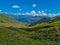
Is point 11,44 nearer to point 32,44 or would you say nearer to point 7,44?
point 7,44

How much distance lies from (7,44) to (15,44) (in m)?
1.91

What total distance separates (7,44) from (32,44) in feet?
23.6

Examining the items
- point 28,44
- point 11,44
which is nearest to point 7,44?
point 11,44

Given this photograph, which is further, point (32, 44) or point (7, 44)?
point (32, 44)

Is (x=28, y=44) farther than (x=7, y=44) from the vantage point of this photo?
Yes

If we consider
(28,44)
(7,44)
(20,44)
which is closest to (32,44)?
(28,44)

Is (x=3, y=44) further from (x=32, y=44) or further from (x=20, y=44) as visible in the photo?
(x=32, y=44)

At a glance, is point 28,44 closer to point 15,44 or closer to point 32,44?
point 32,44

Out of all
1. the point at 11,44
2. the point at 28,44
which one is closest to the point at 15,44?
the point at 11,44

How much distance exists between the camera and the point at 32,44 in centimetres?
4694

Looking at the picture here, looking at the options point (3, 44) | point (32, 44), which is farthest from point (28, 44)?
point (3, 44)

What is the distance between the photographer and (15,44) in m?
43.3

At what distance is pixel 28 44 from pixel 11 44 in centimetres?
486

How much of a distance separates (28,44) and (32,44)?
119cm
